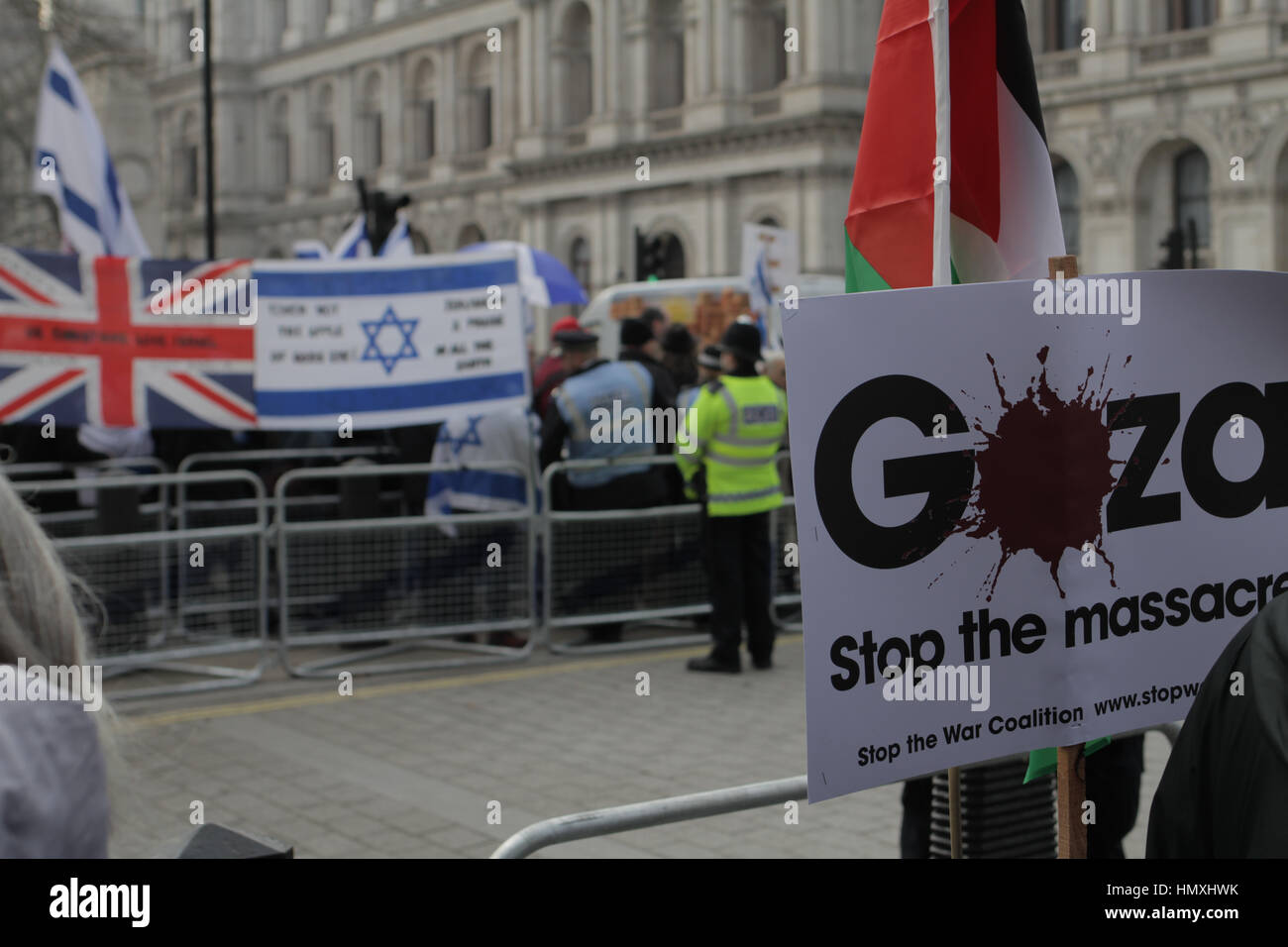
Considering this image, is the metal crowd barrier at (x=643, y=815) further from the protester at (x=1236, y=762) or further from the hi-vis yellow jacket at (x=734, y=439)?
the hi-vis yellow jacket at (x=734, y=439)

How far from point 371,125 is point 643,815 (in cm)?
6085

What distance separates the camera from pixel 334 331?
9.02 metres

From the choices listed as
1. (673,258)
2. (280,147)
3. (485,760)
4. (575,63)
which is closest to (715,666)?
(485,760)

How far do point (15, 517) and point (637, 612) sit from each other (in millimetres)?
8136

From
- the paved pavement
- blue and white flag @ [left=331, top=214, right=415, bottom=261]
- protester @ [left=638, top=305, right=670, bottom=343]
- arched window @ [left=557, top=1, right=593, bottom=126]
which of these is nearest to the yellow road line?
the paved pavement

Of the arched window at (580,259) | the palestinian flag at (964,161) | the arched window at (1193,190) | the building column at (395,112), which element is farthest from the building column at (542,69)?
the palestinian flag at (964,161)

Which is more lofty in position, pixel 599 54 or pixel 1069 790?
pixel 599 54

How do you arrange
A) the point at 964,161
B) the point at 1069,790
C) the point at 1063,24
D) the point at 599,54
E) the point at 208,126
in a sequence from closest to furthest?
the point at 1069,790 < the point at 964,161 < the point at 208,126 < the point at 1063,24 < the point at 599,54

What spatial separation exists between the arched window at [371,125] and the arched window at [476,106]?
19.1 ft

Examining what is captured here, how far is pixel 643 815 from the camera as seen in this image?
9.22ft

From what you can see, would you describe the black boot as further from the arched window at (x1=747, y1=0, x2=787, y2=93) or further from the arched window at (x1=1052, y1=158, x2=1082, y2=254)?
the arched window at (x1=747, y1=0, x2=787, y2=93)

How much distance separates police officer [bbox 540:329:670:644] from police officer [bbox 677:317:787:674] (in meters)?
0.76

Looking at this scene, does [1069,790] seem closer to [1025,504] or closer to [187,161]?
[1025,504]
